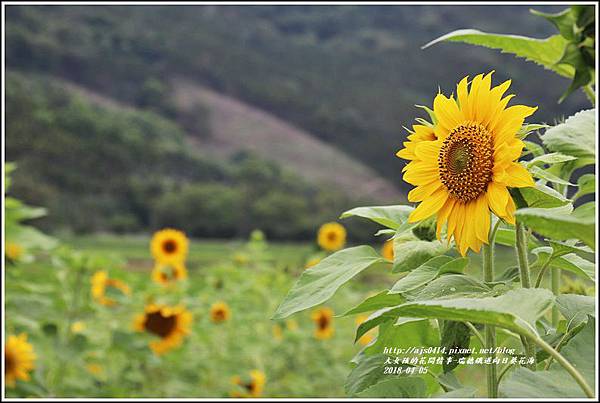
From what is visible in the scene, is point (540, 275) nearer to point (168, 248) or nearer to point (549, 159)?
point (549, 159)

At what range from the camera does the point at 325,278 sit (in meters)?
0.33

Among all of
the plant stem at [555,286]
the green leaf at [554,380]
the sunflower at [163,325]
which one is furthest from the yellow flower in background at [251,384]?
the green leaf at [554,380]

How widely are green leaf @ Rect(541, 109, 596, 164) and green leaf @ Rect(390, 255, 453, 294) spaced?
0.28ft

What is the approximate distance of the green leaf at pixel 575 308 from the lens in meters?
0.32

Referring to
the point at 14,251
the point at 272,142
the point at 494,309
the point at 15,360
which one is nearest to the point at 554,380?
the point at 494,309

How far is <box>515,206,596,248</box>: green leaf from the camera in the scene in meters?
0.21

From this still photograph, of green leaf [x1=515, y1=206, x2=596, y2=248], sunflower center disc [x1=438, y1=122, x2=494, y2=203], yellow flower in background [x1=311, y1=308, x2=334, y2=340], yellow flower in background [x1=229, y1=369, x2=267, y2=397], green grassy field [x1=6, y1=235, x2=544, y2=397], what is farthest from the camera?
yellow flower in background [x1=311, y1=308, x2=334, y2=340]

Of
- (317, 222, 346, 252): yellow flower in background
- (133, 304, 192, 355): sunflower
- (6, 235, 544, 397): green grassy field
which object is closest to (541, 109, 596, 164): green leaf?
(6, 235, 544, 397): green grassy field

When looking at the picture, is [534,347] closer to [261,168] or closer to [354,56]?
[261,168]

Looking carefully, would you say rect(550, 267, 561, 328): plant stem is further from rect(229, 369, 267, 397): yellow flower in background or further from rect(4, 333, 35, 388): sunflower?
rect(229, 369, 267, 397): yellow flower in background

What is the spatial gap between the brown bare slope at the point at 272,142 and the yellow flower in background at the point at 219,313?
3640 mm

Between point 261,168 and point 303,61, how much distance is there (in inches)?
71.4

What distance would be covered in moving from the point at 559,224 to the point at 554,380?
0.20ft

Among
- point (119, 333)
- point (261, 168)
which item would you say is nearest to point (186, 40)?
point (261, 168)
